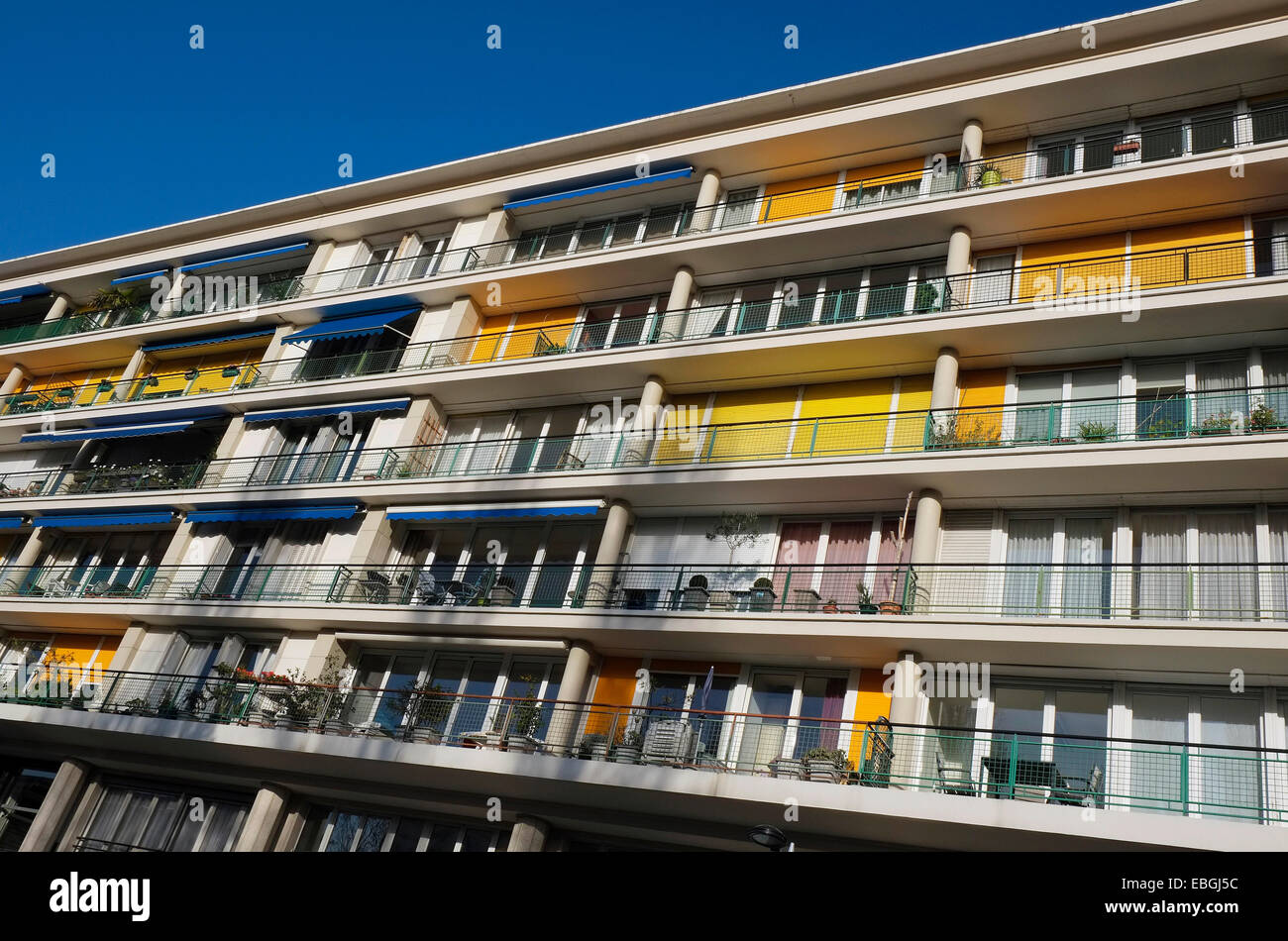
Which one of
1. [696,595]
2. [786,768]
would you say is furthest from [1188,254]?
[786,768]

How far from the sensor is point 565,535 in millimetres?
18094

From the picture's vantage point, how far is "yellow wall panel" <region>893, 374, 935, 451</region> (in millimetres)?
15897

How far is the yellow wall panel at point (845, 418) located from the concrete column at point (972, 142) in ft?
15.1

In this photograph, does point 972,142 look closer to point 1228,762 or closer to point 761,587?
point 761,587

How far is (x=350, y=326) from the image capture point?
74.7ft

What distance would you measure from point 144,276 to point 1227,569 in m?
28.4

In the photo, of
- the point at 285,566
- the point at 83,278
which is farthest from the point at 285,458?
the point at 83,278

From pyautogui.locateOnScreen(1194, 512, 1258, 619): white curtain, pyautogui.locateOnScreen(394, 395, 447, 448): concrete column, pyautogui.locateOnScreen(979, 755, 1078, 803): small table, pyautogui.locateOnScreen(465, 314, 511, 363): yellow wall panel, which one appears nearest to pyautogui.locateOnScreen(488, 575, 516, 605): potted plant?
pyautogui.locateOnScreen(394, 395, 447, 448): concrete column

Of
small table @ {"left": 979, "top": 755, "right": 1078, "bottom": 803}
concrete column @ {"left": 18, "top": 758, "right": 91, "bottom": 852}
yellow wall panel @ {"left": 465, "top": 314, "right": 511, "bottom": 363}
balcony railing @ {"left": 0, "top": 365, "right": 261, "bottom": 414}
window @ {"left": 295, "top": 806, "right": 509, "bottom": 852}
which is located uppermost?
yellow wall panel @ {"left": 465, "top": 314, "right": 511, "bottom": 363}

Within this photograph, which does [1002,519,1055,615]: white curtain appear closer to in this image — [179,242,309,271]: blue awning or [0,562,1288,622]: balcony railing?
[0,562,1288,622]: balcony railing

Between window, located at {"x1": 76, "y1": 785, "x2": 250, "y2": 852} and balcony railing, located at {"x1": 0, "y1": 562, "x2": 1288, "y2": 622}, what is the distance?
3.79 m

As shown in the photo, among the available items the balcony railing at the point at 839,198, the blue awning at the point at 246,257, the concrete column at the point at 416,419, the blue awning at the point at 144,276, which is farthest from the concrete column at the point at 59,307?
the concrete column at the point at 416,419

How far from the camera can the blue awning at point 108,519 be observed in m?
22.0
